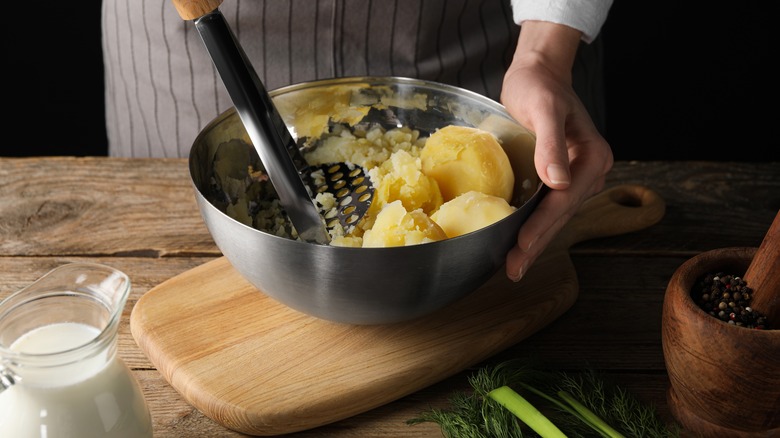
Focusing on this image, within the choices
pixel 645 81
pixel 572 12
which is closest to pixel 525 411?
pixel 572 12

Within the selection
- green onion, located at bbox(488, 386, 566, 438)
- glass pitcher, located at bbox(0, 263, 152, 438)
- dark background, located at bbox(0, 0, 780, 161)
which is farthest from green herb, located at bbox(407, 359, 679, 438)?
dark background, located at bbox(0, 0, 780, 161)

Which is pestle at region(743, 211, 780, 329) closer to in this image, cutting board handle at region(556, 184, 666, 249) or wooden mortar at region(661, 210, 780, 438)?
wooden mortar at region(661, 210, 780, 438)

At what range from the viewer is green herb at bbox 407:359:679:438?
0.98 meters

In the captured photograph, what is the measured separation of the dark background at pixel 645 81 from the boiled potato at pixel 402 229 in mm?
1816

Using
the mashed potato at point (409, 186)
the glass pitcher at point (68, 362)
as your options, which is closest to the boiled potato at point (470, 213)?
the mashed potato at point (409, 186)

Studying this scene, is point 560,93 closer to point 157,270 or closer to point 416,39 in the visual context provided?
point 416,39

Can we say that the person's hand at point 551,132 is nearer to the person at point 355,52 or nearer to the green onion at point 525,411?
the person at point 355,52

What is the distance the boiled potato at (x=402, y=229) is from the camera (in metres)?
1.01

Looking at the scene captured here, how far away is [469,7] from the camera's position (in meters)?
1.59

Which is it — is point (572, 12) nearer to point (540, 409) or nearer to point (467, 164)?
point (467, 164)

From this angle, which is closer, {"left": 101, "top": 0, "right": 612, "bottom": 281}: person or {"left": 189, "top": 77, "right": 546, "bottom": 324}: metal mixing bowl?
{"left": 189, "top": 77, "right": 546, "bottom": 324}: metal mixing bowl

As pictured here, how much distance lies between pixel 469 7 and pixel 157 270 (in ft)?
2.60

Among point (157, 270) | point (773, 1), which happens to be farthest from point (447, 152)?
point (773, 1)

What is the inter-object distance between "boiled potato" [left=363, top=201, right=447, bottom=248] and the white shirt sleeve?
1.90 ft
